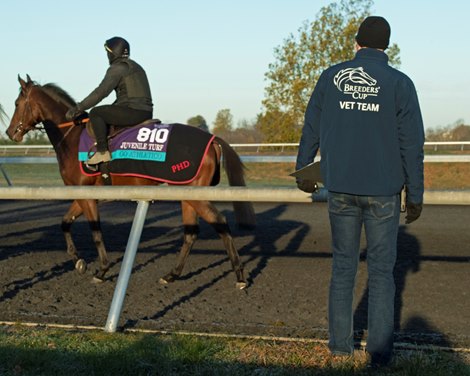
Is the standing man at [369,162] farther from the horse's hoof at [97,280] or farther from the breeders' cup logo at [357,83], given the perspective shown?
the horse's hoof at [97,280]

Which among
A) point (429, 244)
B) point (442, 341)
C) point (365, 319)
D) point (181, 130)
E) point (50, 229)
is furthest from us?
point (50, 229)

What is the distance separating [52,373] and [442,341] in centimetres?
257

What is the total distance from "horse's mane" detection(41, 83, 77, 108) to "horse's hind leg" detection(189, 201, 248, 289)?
7.57ft

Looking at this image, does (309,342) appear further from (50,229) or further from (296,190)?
(50,229)

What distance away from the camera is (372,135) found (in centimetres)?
424

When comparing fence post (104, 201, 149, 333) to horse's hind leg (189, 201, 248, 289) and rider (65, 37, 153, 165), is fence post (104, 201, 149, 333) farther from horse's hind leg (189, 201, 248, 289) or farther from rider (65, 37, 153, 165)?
rider (65, 37, 153, 165)

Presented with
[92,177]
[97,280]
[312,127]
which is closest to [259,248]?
[92,177]

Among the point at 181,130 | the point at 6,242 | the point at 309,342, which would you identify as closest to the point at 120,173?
the point at 181,130

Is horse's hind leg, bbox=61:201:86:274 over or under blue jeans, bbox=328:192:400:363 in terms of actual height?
under

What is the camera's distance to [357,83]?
4242mm

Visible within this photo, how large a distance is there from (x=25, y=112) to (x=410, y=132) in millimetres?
6608

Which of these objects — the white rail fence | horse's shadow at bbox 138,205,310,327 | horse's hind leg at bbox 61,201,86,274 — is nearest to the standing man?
the white rail fence

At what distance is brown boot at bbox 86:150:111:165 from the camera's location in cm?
854

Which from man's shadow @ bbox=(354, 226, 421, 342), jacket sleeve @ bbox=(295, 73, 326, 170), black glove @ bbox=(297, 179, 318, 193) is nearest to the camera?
jacket sleeve @ bbox=(295, 73, 326, 170)
